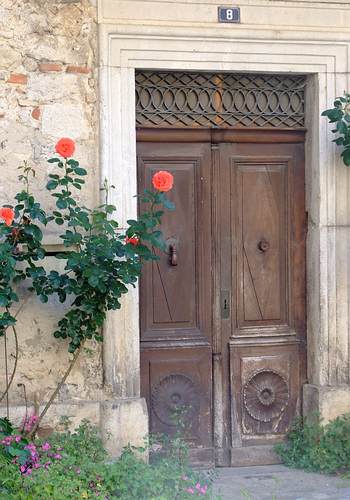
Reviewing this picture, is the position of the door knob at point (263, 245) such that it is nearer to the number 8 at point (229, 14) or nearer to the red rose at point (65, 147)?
the number 8 at point (229, 14)

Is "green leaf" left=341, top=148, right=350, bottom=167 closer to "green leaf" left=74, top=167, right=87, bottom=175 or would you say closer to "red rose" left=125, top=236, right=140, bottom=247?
"red rose" left=125, top=236, right=140, bottom=247

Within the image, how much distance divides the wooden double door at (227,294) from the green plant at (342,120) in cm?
39

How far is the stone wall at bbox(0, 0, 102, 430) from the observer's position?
604 centimetres

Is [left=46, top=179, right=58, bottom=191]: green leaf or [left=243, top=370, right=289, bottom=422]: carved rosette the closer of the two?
[left=46, top=179, right=58, bottom=191]: green leaf

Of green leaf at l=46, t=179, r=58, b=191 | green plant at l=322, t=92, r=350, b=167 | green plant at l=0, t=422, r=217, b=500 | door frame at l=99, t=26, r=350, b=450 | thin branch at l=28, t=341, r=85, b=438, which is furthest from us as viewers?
green plant at l=322, t=92, r=350, b=167

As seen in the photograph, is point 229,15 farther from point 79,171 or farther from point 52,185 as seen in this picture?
point 52,185

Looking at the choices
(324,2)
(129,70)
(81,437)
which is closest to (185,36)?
(129,70)

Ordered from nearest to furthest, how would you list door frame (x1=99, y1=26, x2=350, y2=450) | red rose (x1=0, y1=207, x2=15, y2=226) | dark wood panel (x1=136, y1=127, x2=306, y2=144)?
red rose (x1=0, y1=207, x2=15, y2=226) → door frame (x1=99, y1=26, x2=350, y2=450) → dark wood panel (x1=136, y1=127, x2=306, y2=144)

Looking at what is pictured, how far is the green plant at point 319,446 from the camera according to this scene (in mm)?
6422

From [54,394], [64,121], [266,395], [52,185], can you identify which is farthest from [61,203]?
[266,395]

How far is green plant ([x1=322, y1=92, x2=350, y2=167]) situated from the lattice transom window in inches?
13.4

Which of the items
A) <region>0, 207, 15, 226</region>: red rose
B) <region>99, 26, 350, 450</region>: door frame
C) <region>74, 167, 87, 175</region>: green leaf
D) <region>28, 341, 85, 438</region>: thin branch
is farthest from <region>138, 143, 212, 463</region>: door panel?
<region>0, 207, 15, 226</region>: red rose

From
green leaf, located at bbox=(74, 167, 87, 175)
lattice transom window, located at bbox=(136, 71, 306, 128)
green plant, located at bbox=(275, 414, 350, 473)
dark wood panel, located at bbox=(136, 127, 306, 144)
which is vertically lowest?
green plant, located at bbox=(275, 414, 350, 473)

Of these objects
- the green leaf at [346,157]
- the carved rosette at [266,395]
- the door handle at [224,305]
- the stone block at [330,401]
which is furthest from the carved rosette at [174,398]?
the green leaf at [346,157]
